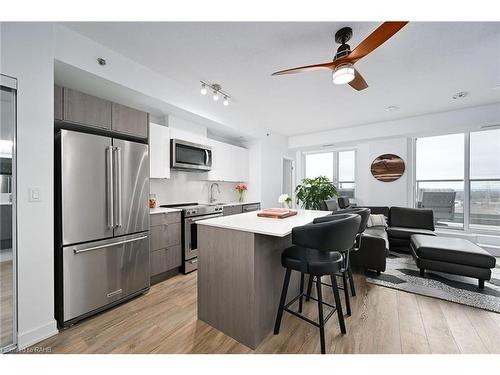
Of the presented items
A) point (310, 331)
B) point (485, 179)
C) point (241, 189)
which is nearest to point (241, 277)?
point (310, 331)

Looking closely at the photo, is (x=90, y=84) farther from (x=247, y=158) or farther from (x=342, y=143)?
(x=342, y=143)

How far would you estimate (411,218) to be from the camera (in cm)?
413

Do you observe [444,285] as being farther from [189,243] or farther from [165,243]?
[165,243]

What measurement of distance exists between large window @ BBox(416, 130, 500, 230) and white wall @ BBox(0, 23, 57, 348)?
6336 mm

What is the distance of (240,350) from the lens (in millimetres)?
1547

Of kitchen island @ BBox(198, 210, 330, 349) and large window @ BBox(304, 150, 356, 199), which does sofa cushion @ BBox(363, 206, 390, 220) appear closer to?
large window @ BBox(304, 150, 356, 199)

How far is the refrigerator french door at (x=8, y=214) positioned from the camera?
4.95ft

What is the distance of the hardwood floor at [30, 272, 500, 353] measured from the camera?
5.17 feet

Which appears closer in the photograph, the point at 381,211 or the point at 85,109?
the point at 85,109

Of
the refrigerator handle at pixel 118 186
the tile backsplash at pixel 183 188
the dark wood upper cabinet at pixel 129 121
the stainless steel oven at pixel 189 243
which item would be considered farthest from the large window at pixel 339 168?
the refrigerator handle at pixel 118 186

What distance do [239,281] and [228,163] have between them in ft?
9.98

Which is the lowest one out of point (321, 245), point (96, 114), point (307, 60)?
point (321, 245)

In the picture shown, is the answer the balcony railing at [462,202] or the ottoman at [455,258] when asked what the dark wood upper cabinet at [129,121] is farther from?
the balcony railing at [462,202]
